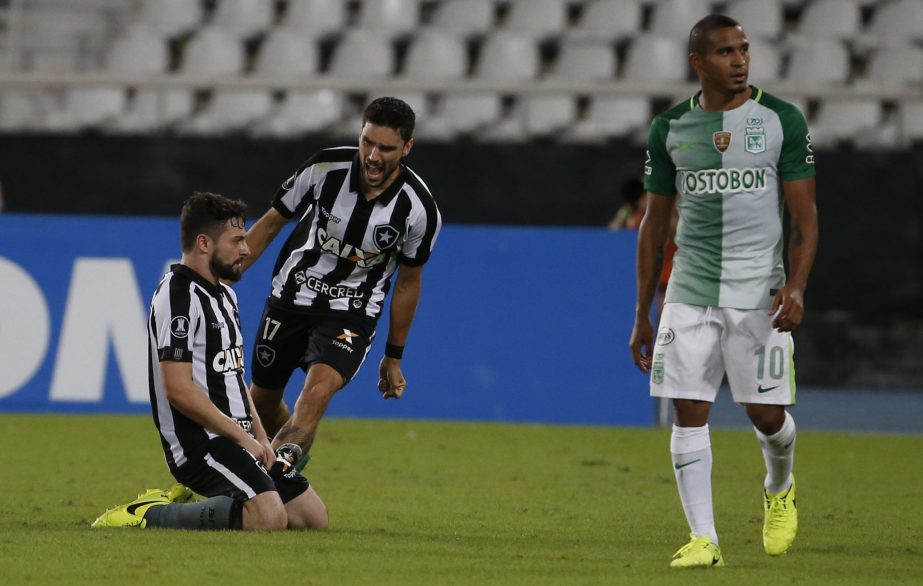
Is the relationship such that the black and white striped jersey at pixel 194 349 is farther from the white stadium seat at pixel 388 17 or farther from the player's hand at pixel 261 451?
the white stadium seat at pixel 388 17

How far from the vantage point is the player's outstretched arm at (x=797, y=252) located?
5.35 metres

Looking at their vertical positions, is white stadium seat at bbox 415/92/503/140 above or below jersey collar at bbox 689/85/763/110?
above

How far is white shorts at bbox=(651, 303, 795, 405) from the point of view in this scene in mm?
5496

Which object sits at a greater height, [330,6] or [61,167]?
[330,6]

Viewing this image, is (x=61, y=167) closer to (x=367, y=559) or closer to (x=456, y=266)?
(x=456, y=266)

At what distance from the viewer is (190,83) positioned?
543 inches

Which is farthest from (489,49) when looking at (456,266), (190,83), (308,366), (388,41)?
(308,366)

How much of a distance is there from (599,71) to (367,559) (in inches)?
436

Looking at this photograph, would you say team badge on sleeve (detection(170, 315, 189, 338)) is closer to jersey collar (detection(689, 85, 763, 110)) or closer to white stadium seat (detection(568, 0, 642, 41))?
jersey collar (detection(689, 85, 763, 110))

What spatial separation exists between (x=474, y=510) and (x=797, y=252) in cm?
232

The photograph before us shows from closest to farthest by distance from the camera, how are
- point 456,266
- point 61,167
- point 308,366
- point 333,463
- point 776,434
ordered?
point 776,434
point 308,366
point 333,463
point 456,266
point 61,167

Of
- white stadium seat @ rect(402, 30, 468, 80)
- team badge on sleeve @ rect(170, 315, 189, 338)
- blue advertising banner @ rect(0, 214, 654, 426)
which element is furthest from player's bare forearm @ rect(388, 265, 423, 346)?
white stadium seat @ rect(402, 30, 468, 80)

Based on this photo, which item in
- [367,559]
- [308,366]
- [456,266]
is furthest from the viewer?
[456,266]

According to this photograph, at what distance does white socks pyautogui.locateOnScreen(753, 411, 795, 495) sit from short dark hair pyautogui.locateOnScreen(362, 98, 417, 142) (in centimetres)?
193
